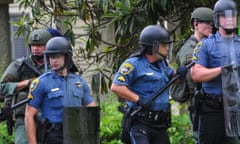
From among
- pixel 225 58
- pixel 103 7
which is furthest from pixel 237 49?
pixel 103 7

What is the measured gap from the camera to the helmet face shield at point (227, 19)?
350 inches

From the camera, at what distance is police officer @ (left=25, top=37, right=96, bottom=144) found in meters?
8.95

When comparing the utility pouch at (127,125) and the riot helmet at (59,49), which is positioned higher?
the riot helmet at (59,49)

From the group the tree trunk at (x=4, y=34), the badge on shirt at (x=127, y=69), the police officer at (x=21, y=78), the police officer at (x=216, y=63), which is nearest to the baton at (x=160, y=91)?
the police officer at (x=216, y=63)

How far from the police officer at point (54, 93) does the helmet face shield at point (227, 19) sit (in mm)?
1495

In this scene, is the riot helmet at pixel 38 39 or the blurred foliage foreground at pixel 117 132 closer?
the riot helmet at pixel 38 39

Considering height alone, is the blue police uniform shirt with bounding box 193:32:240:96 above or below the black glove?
above

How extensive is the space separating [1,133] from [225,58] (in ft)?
14.0

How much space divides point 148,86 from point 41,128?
111 centimetres

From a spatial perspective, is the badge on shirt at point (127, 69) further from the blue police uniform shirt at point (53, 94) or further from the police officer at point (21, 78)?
the police officer at point (21, 78)

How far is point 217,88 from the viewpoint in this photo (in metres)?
8.96

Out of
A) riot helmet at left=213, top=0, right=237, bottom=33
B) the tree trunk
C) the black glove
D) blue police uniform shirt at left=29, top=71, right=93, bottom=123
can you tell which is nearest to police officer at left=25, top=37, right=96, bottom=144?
blue police uniform shirt at left=29, top=71, right=93, bottom=123

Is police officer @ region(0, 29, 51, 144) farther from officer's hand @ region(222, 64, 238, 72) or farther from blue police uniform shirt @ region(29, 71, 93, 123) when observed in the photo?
officer's hand @ region(222, 64, 238, 72)

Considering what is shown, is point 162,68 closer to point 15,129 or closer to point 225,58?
point 225,58
